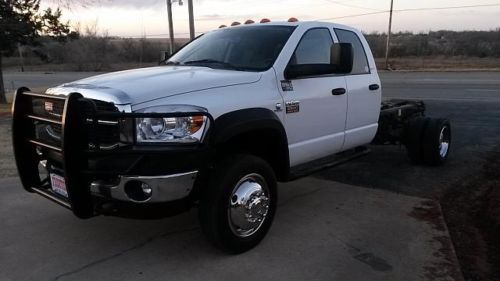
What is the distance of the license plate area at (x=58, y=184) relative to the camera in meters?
3.95

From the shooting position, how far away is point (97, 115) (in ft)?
11.7

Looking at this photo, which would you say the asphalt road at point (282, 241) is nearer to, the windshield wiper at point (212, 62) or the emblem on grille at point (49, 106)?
the emblem on grille at point (49, 106)

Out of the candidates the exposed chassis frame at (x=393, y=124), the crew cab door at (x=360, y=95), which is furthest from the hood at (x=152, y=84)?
the exposed chassis frame at (x=393, y=124)

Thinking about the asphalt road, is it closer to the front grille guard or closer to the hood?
the front grille guard

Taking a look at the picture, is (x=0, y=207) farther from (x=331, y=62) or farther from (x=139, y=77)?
(x=331, y=62)

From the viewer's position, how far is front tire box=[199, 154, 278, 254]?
3893mm

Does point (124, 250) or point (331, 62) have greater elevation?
point (331, 62)

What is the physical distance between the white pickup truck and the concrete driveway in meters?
0.32

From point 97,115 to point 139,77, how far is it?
783 millimetres

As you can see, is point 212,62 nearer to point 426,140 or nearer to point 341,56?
point 341,56

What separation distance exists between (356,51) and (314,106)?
1.41 metres

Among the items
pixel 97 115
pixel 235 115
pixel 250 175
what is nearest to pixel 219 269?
pixel 250 175

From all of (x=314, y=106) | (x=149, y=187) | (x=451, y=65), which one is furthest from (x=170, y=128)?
(x=451, y=65)

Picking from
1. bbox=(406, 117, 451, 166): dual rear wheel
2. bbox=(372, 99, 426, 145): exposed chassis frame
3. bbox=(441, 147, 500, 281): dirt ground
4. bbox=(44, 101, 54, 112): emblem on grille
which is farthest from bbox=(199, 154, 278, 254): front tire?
bbox=(406, 117, 451, 166): dual rear wheel
